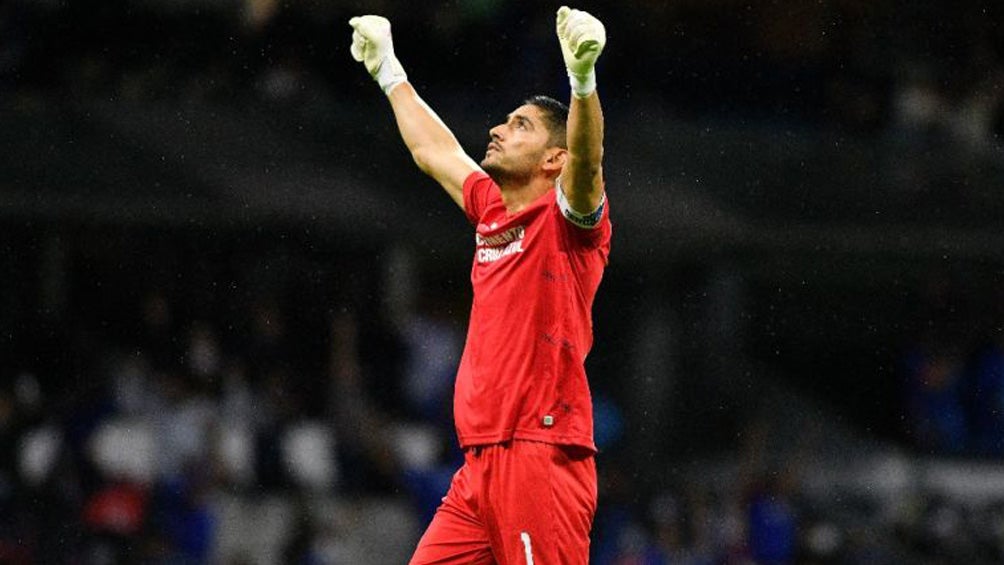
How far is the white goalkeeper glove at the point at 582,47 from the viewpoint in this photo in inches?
236

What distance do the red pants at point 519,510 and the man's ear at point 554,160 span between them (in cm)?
95

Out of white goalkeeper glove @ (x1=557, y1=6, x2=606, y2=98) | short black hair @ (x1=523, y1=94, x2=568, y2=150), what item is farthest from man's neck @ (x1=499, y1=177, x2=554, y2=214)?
white goalkeeper glove @ (x1=557, y1=6, x2=606, y2=98)

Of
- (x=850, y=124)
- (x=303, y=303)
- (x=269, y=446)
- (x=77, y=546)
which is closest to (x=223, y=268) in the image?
(x=303, y=303)

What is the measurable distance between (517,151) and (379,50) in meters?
1.05

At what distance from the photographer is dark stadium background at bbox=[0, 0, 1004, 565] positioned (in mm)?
11930

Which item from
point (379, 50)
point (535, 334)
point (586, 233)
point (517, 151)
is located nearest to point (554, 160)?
point (517, 151)

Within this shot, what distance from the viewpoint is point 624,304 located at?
14.4 m

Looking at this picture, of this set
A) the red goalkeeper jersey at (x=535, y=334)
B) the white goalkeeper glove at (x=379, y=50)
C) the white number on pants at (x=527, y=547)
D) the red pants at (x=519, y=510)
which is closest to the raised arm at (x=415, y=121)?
the white goalkeeper glove at (x=379, y=50)

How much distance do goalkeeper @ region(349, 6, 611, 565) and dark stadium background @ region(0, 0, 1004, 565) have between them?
5387mm

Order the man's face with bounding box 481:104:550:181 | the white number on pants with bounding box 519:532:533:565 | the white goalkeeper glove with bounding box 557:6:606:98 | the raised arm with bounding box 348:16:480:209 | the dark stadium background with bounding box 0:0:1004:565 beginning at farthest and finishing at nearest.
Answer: the dark stadium background with bounding box 0:0:1004:565, the raised arm with bounding box 348:16:480:209, the man's face with bounding box 481:104:550:181, the white number on pants with bounding box 519:532:533:565, the white goalkeeper glove with bounding box 557:6:606:98

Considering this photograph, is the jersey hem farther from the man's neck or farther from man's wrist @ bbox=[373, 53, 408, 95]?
man's wrist @ bbox=[373, 53, 408, 95]

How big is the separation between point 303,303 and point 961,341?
4.72 meters

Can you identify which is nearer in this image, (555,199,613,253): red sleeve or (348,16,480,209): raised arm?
(555,199,613,253): red sleeve

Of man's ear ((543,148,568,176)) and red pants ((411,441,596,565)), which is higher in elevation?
man's ear ((543,148,568,176))
